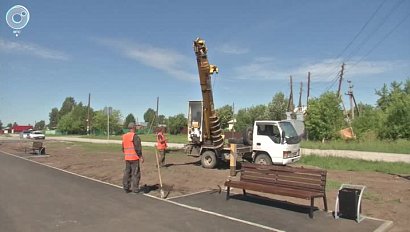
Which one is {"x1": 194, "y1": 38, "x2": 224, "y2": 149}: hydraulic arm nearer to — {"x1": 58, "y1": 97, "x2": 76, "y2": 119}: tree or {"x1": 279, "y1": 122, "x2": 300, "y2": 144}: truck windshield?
{"x1": 279, "y1": 122, "x2": 300, "y2": 144}: truck windshield

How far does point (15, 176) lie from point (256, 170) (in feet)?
31.6

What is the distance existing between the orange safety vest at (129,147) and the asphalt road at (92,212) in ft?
3.28

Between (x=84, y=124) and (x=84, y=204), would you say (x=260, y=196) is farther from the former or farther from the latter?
(x=84, y=124)

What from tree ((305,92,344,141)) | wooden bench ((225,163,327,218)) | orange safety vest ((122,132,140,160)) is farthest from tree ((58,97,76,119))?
wooden bench ((225,163,327,218))

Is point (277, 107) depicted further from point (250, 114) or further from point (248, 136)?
point (248, 136)

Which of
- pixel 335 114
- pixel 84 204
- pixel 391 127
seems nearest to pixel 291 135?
pixel 84 204

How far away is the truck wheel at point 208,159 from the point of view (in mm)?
18672

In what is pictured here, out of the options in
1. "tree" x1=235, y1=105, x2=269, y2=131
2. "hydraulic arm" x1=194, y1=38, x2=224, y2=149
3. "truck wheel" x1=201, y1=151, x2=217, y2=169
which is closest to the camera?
"hydraulic arm" x1=194, y1=38, x2=224, y2=149

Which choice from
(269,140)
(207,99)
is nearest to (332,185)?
(269,140)

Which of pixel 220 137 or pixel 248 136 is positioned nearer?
pixel 248 136

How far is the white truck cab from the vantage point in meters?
17.0

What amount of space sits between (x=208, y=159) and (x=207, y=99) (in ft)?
8.99

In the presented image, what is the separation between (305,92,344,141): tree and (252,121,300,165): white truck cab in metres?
32.8

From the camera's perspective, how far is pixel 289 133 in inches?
688
